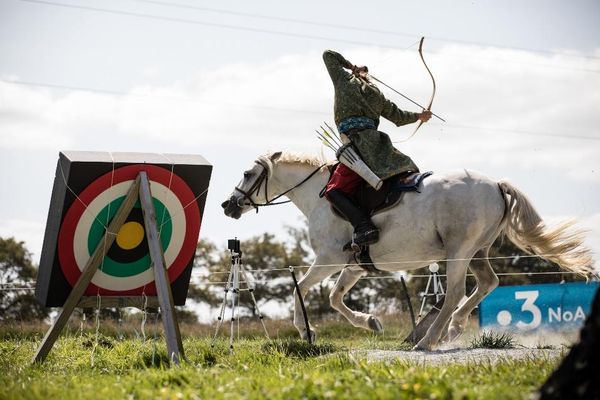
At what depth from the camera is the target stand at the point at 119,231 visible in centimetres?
792

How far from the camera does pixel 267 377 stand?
6047 millimetres

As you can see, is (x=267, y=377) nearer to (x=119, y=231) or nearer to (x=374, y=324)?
(x=119, y=231)

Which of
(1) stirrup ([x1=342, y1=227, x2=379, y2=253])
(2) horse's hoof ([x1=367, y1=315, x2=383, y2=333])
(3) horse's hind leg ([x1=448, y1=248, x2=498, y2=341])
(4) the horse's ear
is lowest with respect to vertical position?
(2) horse's hoof ([x1=367, y1=315, x2=383, y2=333])

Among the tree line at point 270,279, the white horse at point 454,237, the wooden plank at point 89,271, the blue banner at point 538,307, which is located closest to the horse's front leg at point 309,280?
the white horse at point 454,237

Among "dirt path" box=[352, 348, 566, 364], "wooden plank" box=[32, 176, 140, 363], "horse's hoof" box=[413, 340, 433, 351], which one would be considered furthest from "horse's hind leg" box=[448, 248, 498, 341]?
"wooden plank" box=[32, 176, 140, 363]

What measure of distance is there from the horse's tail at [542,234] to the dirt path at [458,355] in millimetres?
1302

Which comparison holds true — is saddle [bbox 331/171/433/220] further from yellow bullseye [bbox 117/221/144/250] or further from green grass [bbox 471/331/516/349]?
A: yellow bullseye [bbox 117/221/144/250]

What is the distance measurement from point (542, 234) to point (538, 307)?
4.80 meters

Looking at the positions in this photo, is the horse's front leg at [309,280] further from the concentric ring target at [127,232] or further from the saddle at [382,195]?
the concentric ring target at [127,232]

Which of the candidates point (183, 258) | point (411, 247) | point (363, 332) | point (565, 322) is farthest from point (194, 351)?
point (363, 332)

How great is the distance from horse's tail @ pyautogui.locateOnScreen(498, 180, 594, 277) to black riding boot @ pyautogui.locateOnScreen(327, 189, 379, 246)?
4.86 ft

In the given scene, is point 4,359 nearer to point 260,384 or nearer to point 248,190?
point 248,190

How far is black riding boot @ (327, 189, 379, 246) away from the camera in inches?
342

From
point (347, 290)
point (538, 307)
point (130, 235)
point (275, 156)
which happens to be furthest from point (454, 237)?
point (538, 307)
